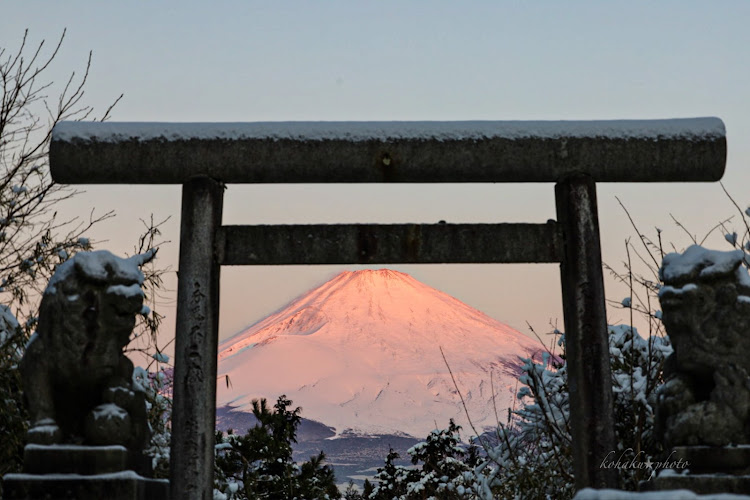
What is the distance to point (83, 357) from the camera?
495 cm

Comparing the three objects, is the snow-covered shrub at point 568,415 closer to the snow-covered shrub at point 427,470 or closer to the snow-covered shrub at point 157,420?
the snow-covered shrub at point 157,420

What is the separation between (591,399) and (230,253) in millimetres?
2597

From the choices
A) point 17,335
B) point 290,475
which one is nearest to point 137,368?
point 17,335

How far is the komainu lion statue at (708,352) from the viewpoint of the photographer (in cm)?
485

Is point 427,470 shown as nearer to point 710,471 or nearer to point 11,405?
point 11,405

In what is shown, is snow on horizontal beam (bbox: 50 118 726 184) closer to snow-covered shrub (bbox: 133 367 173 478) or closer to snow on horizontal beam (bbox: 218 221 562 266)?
snow on horizontal beam (bbox: 218 221 562 266)

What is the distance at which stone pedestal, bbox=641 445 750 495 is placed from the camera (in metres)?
4.76

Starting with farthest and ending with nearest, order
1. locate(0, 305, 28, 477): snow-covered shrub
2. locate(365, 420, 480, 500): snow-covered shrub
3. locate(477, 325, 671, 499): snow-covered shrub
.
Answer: locate(365, 420, 480, 500): snow-covered shrub → locate(477, 325, 671, 499): snow-covered shrub → locate(0, 305, 28, 477): snow-covered shrub

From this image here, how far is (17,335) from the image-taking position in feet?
22.4

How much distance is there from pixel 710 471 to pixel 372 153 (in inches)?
115

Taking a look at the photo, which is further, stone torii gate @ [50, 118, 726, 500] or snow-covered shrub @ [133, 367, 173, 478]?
snow-covered shrub @ [133, 367, 173, 478]

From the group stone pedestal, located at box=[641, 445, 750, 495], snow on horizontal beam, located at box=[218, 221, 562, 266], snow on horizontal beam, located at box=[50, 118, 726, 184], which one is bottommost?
stone pedestal, located at box=[641, 445, 750, 495]

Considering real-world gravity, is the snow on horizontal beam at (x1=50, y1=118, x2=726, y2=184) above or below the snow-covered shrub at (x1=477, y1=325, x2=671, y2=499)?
above

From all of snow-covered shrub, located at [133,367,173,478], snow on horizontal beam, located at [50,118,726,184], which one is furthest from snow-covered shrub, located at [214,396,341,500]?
snow on horizontal beam, located at [50,118,726,184]
